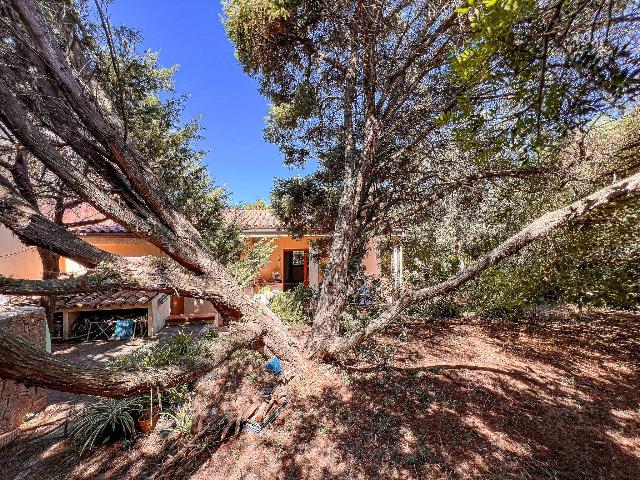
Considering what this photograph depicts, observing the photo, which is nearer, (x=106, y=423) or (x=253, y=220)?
(x=106, y=423)

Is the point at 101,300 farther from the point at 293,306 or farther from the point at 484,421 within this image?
the point at 484,421

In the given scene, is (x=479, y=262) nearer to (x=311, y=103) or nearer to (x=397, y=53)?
(x=397, y=53)

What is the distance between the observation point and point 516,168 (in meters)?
5.08

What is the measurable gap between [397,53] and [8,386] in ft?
30.3

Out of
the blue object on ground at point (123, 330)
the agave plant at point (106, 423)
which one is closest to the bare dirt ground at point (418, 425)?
the agave plant at point (106, 423)

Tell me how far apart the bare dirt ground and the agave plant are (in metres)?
0.23

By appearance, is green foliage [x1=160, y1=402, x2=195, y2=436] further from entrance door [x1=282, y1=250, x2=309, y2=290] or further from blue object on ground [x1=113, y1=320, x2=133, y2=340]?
entrance door [x1=282, y1=250, x2=309, y2=290]

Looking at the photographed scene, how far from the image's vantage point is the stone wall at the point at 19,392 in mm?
4906

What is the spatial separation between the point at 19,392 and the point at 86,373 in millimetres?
4676

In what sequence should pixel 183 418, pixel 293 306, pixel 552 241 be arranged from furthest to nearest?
pixel 293 306 < pixel 552 241 < pixel 183 418

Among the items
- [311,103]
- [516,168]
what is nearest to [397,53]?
[311,103]

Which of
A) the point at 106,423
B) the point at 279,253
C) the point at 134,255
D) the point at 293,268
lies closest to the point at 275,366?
the point at 106,423

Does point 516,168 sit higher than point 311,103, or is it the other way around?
point 311,103

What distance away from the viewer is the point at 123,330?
31.5 ft
